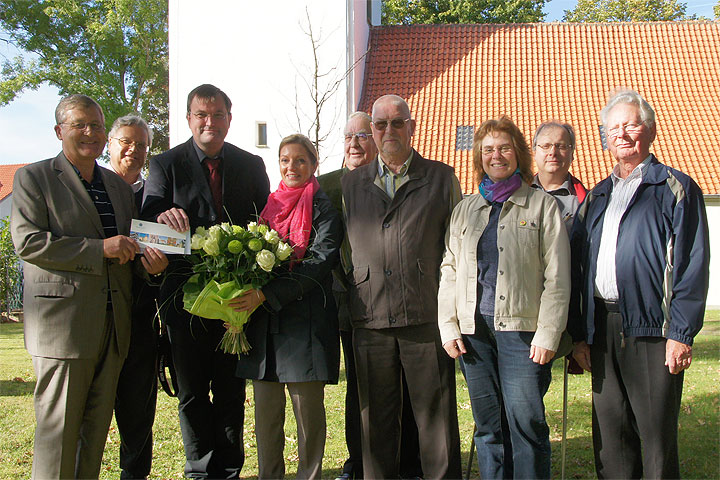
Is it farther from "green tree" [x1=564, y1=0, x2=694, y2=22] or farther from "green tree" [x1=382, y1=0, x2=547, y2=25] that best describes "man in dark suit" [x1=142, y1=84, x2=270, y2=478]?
"green tree" [x1=564, y1=0, x2=694, y2=22]

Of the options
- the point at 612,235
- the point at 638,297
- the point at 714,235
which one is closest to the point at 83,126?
the point at 612,235

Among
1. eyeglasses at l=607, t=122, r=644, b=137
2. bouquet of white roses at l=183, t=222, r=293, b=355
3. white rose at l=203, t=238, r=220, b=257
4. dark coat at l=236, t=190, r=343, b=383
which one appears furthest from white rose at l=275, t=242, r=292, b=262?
eyeglasses at l=607, t=122, r=644, b=137

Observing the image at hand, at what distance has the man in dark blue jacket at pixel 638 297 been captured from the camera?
10.9 ft

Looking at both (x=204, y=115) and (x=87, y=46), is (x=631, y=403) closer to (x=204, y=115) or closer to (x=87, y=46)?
(x=204, y=115)

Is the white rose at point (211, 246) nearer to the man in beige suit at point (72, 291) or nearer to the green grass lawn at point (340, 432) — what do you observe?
the man in beige suit at point (72, 291)

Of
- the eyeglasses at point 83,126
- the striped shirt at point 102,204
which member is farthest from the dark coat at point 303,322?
the eyeglasses at point 83,126

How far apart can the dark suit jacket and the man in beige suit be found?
29cm

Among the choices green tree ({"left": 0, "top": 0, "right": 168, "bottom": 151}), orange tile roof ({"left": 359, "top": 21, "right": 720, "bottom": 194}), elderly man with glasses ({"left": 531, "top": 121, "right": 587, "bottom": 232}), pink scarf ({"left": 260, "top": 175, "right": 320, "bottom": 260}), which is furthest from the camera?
orange tile roof ({"left": 359, "top": 21, "right": 720, "bottom": 194})

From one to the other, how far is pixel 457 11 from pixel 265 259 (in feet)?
103

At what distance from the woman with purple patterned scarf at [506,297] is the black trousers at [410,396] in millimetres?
181

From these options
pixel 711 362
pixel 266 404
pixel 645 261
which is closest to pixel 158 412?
pixel 266 404

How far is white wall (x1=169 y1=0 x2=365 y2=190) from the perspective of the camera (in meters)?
18.0

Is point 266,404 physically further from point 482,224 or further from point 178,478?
point 482,224

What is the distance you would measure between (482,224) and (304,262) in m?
1.11
